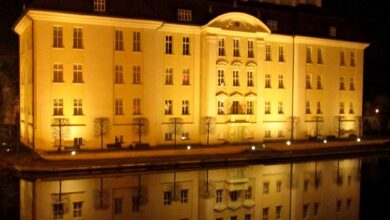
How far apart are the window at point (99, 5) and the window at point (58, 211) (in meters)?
A: 17.5

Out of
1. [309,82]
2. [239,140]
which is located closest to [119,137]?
[239,140]

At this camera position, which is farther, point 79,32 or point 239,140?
point 239,140

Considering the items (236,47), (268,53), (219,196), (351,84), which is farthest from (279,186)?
(351,84)

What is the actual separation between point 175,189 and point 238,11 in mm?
21187

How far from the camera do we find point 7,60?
48.1 meters

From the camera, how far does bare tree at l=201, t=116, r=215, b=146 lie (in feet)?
125

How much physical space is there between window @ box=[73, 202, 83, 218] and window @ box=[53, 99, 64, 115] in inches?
526

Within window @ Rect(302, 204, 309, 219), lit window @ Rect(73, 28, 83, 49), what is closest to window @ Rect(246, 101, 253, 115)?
lit window @ Rect(73, 28, 83, 49)

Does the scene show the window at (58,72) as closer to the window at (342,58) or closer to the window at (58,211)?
the window at (58,211)

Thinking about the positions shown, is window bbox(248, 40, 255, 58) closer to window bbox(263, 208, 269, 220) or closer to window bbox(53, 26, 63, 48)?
window bbox(53, 26, 63, 48)

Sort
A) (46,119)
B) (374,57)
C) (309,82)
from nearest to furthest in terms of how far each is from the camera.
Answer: (46,119)
(309,82)
(374,57)

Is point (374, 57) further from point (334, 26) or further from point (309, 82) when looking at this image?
point (309, 82)

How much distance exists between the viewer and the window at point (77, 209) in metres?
18.8

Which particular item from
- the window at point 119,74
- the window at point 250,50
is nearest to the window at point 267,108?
the window at point 250,50
